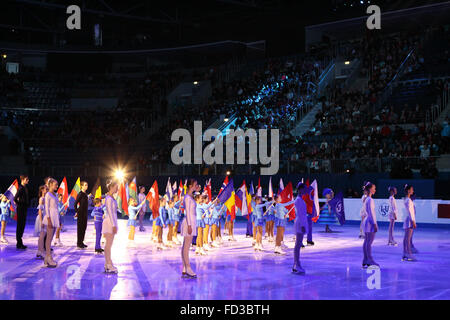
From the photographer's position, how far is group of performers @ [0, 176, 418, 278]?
11719 millimetres

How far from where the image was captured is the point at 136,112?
143ft

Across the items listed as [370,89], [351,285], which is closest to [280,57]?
[370,89]

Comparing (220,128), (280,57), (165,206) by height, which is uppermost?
(280,57)

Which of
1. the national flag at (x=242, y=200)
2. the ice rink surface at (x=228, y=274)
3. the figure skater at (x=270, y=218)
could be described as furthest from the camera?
the national flag at (x=242, y=200)

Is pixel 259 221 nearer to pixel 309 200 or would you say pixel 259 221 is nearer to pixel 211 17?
pixel 309 200

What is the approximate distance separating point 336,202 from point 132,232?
846 cm

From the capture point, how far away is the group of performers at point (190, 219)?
11.7 m

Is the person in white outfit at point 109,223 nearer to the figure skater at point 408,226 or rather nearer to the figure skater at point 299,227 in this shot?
the figure skater at point 299,227

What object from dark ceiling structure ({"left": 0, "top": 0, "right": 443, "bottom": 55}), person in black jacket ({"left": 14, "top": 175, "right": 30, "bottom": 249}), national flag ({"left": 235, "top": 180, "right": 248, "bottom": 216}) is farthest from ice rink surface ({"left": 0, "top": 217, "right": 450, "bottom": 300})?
dark ceiling structure ({"left": 0, "top": 0, "right": 443, "bottom": 55})

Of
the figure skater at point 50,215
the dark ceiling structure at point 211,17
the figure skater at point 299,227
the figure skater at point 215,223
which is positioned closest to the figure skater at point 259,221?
the figure skater at point 215,223

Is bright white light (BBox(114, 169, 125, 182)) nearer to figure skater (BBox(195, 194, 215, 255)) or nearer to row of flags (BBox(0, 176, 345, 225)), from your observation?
row of flags (BBox(0, 176, 345, 225))

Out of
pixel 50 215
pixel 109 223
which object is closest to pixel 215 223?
pixel 50 215

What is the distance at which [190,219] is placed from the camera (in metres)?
11.1

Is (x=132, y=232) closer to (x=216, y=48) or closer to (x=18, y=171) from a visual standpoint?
(x=18, y=171)
